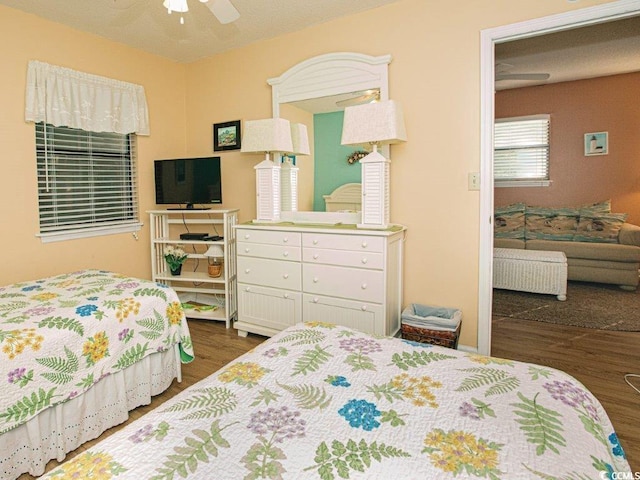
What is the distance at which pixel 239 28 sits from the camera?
3289 millimetres

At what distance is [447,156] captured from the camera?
2.84 m

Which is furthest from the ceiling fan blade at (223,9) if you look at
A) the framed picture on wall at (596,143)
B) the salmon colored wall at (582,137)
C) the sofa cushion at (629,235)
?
the framed picture on wall at (596,143)

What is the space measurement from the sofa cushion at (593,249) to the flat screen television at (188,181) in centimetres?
395

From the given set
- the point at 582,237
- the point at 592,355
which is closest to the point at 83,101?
the point at 592,355

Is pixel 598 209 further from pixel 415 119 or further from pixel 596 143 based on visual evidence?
pixel 415 119

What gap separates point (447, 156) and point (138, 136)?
2.78 metres

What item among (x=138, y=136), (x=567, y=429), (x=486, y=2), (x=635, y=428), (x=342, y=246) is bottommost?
(x=635, y=428)

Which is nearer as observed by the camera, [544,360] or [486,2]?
[486,2]

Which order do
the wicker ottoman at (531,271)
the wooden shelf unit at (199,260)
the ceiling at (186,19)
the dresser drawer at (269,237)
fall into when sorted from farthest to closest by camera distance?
the wicker ottoman at (531,271), the wooden shelf unit at (199,260), the dresser drawer at (269,237), the ceiling at (186,19)

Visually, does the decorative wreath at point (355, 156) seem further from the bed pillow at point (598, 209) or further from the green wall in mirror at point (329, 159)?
the bed pillow at point (598, 209)

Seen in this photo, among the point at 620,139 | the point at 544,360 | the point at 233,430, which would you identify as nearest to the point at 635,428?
the point at 544,360

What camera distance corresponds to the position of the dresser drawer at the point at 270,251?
3.00 metres

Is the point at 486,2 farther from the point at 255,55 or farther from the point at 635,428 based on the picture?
the point at 635,428

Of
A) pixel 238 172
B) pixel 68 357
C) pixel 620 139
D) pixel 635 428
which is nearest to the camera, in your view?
pixel 68 357
